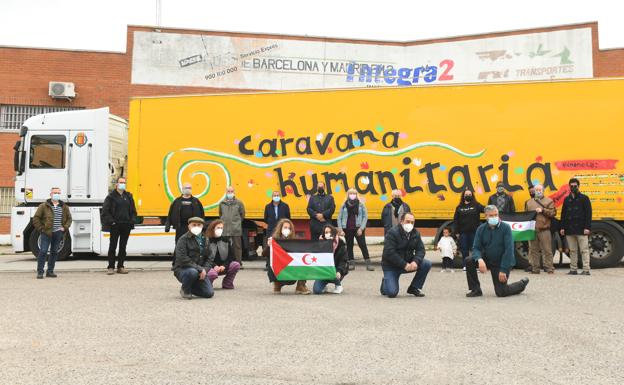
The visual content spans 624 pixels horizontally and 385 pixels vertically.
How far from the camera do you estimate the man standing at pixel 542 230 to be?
41.1 feet

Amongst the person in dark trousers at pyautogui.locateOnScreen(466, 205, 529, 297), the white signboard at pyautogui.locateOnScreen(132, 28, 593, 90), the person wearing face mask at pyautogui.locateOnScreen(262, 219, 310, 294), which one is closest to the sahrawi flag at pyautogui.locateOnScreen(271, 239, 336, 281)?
the person wearing face mask at pyautogui.locateOnScreen(262, 219, 310, 294)

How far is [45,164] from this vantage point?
15.8 metres

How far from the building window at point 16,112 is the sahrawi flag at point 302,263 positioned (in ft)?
68.5

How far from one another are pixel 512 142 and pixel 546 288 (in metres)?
4.27

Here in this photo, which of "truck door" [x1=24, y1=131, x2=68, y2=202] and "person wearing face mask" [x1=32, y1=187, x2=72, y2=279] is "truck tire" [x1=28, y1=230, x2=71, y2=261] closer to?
"truck door" [x1=24, y1=131, x2=68, y2=202]

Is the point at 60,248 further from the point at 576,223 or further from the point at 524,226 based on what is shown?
the point at 576,223

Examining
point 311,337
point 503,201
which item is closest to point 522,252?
point 503,201

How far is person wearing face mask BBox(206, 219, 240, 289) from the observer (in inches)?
380

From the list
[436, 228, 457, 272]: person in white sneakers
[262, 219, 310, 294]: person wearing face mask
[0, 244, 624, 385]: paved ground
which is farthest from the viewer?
[436, 228, 457, 272]: person in white sneakers

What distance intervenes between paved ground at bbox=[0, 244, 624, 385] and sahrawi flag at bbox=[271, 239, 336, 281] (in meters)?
0.38

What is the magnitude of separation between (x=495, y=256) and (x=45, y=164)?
11.7 m

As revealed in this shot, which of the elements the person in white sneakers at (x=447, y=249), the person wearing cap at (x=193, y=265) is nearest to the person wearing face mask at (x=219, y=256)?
the person wearing cap at (x=193, y=265)

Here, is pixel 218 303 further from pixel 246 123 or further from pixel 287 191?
pixel 246 123

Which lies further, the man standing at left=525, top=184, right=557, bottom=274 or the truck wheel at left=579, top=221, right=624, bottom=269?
the truck wheel at left=579, top=221, right=624, bottom=269
